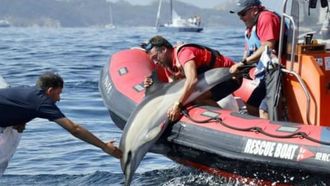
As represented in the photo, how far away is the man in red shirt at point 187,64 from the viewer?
8.14m

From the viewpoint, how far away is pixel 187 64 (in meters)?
8.23

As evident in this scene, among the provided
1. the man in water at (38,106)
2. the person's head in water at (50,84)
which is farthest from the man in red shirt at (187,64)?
the person's head in water at (50,84)

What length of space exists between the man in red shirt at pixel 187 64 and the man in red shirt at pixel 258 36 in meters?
0.26

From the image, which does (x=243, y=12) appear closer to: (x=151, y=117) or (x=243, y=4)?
(x=243, y=4)

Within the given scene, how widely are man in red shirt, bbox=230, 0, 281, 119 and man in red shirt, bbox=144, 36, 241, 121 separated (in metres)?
0.26

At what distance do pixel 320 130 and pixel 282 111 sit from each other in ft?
3.22

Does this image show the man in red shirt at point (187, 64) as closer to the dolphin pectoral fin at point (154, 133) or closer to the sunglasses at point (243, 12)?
the dolphin pectoral fin at point (154, 133)

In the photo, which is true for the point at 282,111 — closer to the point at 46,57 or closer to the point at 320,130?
the point at 320,130

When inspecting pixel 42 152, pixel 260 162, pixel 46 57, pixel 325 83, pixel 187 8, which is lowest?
Result: pixel 187 8

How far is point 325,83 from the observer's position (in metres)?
7.91

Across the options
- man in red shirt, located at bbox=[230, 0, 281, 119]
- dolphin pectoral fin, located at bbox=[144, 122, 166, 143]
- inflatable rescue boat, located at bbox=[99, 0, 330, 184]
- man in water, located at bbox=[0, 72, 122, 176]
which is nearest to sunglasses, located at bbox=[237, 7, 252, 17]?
man in red shirt, located at bbox=[230, 0, 281, 119]

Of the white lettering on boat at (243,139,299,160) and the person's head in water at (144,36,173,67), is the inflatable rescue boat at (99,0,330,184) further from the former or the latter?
the person's head in water at (144,36,173,67)

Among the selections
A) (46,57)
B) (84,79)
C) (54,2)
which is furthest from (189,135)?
Answer: (54,2)

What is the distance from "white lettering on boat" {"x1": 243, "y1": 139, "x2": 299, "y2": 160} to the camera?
7227 millimetres
